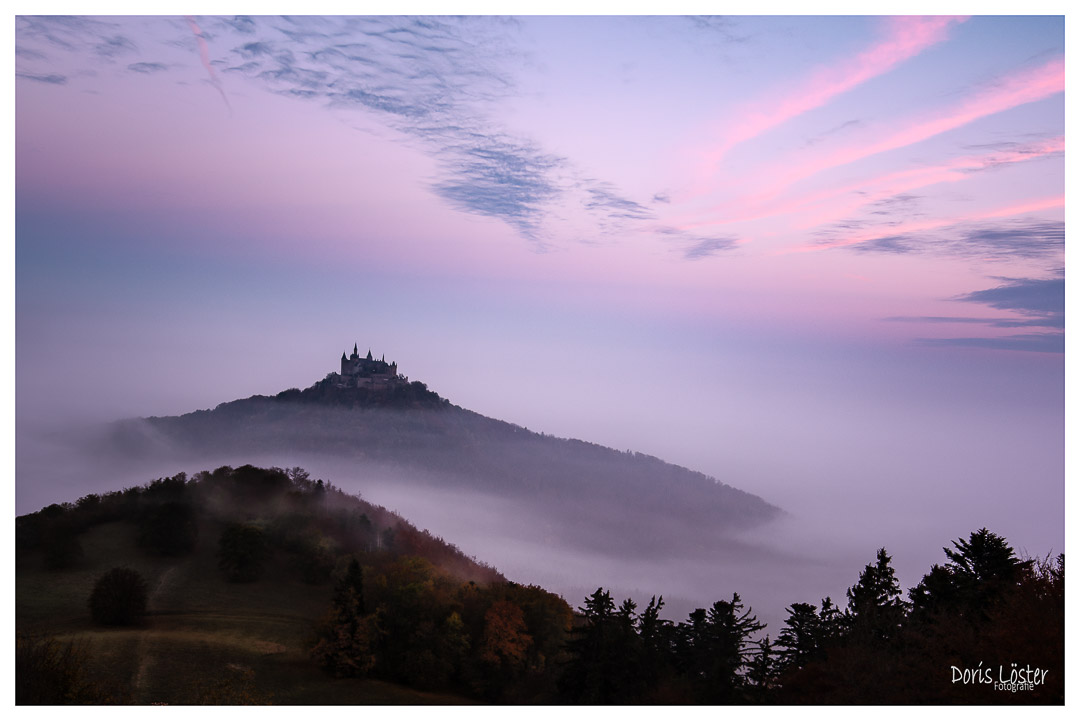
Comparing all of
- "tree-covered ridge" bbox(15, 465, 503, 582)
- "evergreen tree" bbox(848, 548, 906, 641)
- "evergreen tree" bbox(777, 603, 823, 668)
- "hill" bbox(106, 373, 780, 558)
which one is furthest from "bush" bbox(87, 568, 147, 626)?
"evergreen tree" bbox(848, 548, 906, 641)

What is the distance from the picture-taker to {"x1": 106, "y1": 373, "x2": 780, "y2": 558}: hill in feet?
139

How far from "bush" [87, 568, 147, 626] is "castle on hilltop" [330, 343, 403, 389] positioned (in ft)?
78.3

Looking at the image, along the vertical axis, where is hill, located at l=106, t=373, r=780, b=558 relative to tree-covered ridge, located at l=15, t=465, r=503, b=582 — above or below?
above

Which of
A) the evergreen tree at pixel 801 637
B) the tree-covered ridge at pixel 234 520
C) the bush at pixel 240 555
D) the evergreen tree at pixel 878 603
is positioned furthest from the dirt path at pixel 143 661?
the evergreen tree at pixel 878 603

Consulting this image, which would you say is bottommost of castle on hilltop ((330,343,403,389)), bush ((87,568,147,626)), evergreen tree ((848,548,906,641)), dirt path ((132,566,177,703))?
dirt path ((132,566,177,703))

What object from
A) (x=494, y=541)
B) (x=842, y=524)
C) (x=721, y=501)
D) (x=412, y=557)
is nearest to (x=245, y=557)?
(x=412, y=557)

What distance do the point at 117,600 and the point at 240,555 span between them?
16.1 ft

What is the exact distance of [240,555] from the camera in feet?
86.1

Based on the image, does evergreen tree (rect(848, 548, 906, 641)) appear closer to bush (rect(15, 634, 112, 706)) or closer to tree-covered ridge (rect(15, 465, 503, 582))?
tree-covered ridge (rect(15, 465, 503, 582))

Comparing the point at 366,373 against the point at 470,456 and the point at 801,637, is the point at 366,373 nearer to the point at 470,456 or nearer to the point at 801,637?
the point at 470,456

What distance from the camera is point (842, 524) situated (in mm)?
44406

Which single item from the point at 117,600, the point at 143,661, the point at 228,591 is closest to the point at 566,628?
the point at 228,591

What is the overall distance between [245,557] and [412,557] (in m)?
6.96
